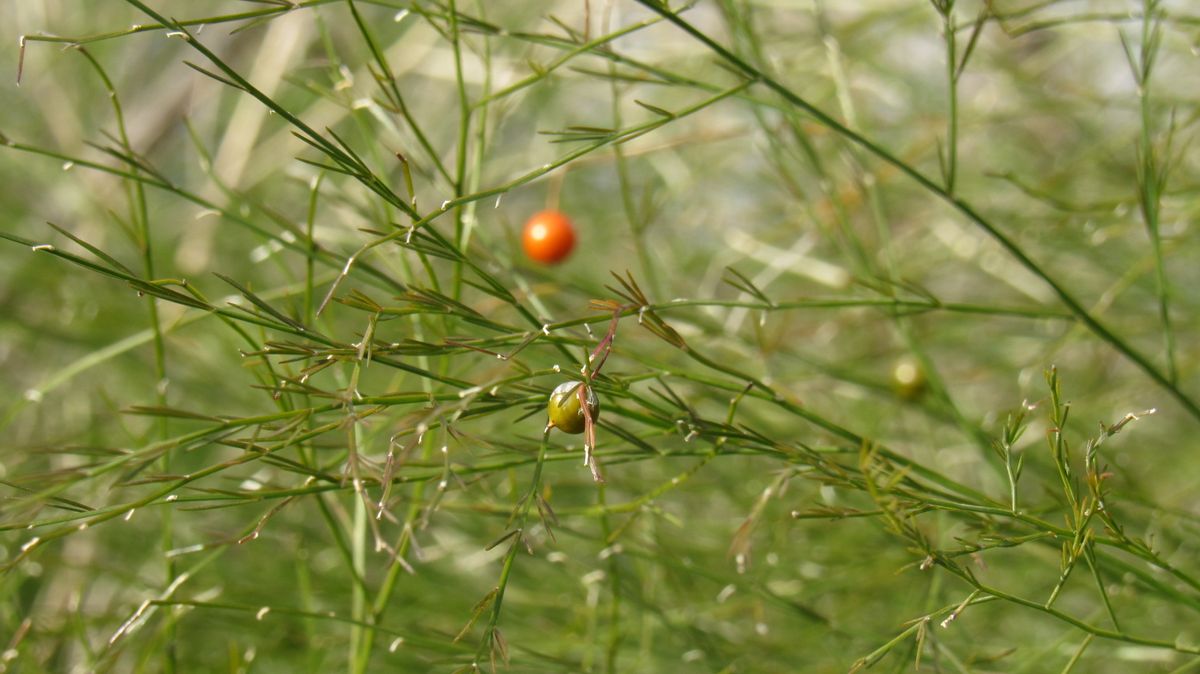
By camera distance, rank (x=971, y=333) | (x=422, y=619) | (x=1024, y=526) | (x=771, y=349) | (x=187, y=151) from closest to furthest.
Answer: (x=1024, y=526), (x=771, y=349), (x=422, y=619), (x=971, y=333), (x=187, y=151)

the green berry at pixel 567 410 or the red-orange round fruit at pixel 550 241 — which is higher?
the green berry at pixel 567 410

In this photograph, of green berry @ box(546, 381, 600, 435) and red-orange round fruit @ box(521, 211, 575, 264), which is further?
red-orange round fruit @ box(521, 211, 575, 264)

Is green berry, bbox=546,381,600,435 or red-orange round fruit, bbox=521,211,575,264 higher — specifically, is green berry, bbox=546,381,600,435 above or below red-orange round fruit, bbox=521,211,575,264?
above

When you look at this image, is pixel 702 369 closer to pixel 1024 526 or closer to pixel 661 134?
pixel 1024 526

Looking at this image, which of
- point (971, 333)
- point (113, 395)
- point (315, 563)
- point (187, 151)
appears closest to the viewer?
point (315, 563)

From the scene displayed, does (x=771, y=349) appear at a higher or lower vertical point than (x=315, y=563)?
higher

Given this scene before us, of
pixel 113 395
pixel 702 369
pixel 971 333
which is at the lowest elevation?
pixel 113 395

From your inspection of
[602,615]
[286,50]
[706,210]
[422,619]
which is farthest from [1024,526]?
[286,50]

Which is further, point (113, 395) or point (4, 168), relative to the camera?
point (4, 168)

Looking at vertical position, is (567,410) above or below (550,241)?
above

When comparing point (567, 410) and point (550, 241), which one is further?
point (550, 241)

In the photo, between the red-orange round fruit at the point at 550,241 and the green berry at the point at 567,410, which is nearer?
the green berry at the point at 567,410
